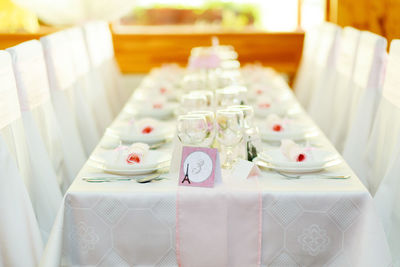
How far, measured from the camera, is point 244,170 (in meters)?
1.51

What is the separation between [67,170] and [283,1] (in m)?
3.00

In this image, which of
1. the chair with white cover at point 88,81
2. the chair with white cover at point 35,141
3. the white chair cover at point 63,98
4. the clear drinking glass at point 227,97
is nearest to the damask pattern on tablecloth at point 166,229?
the chair with white cover at point 35,141

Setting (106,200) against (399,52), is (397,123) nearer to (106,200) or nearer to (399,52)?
(399,52)

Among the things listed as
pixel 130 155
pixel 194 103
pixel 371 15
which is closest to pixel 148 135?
pixel 194 103

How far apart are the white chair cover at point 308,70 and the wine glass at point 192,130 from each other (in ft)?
7.57

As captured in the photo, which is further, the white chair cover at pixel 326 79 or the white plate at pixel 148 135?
the white chair cover at pixel 326 79

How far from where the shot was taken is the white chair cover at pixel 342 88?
2.83 meters

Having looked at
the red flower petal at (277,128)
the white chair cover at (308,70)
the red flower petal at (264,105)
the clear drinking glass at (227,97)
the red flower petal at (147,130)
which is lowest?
the white chair cover at (308,70)

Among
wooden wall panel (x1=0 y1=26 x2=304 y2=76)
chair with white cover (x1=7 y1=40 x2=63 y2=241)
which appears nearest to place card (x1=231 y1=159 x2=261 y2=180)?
chair with white cover (x1=7 y1=40 x2=63 y2=241)

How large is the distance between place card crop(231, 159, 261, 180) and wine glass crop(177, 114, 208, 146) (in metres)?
0.13

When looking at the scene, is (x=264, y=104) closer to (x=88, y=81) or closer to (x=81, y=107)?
(x=81, y=107)

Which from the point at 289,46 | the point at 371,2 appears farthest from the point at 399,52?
the point at 289,46

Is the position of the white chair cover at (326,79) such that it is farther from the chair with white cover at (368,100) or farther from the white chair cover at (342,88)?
the chair with white cover at (368,100)

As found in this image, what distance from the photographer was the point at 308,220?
55.8 inches
